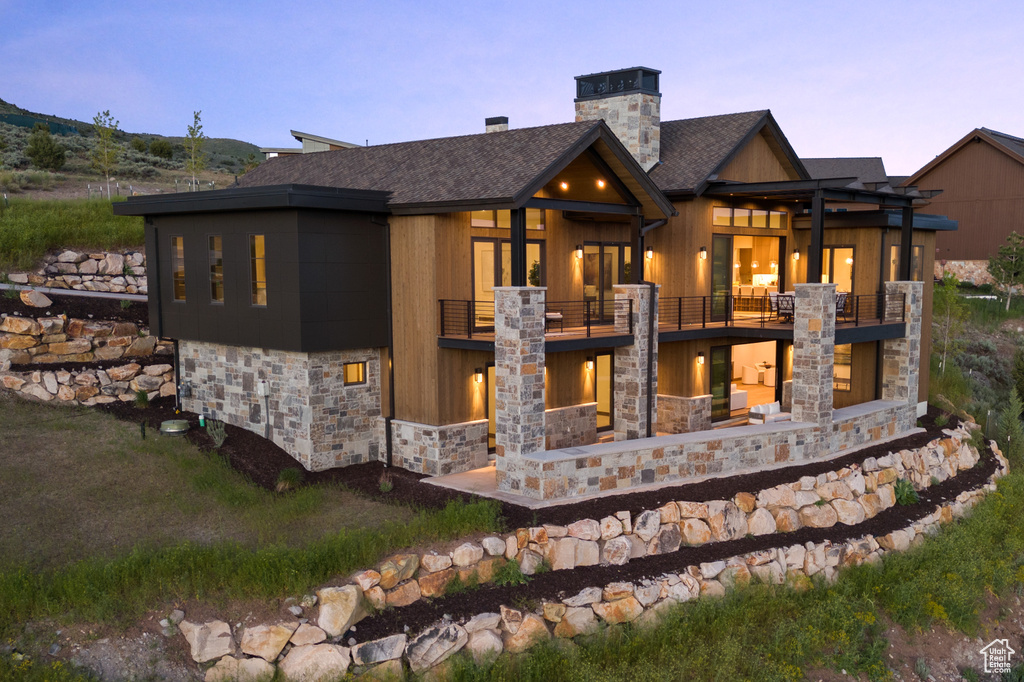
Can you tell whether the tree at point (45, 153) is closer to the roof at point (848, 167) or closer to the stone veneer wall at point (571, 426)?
the stone veneer wall at point (571, 426)

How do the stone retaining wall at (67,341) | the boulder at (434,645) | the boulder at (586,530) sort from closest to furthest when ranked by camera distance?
1. the boulder at (434,645)
2. the boulder at (586,530)
3. the stone retaining wall at (67,341)

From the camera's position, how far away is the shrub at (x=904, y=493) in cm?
1736

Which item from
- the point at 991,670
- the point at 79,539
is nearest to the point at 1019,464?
the point at 991,670

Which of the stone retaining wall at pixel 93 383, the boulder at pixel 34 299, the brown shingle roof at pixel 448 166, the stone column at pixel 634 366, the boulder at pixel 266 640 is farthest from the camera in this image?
the boulder at pixel 34 299

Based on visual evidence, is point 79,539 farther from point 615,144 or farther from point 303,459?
point 615,144

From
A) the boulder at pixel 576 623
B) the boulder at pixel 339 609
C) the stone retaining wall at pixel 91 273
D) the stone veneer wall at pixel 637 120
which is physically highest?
the stone veneer wall at pixel 637 120

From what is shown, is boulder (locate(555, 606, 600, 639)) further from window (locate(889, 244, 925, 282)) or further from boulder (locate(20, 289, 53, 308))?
boulder (locate(20, 289, 53, 308))

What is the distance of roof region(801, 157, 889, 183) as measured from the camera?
34750mm

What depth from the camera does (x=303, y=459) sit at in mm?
15742

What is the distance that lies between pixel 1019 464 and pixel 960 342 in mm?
9089

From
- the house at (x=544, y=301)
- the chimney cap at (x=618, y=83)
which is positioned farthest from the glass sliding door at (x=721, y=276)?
the chimney cap at (x=618, y=83)

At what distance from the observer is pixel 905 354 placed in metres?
20.1

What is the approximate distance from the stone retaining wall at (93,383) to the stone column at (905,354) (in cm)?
1758

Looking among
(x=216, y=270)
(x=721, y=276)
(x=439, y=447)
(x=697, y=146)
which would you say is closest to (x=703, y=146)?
(x=697, y=146)
